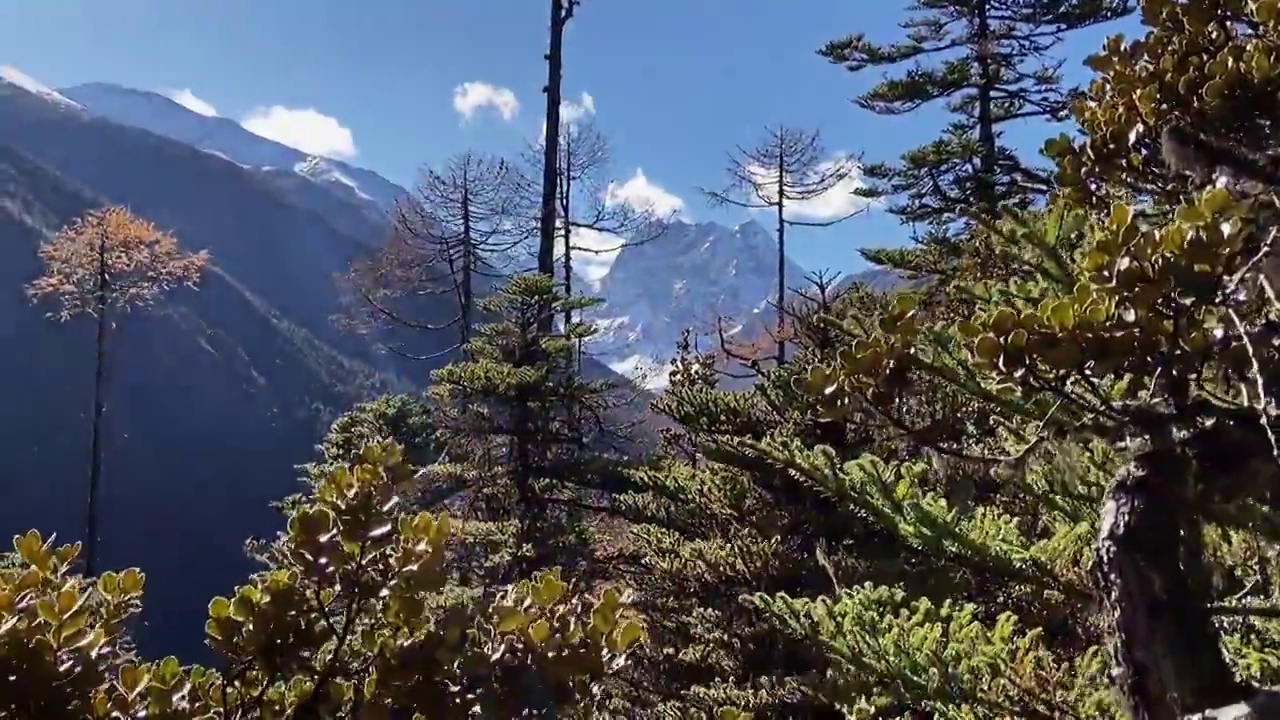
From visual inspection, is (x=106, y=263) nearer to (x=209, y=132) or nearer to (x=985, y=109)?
(x=985, y=109)

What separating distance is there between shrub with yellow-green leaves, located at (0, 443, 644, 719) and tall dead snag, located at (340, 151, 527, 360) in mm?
10035

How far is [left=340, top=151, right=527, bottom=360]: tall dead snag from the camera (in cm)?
1195

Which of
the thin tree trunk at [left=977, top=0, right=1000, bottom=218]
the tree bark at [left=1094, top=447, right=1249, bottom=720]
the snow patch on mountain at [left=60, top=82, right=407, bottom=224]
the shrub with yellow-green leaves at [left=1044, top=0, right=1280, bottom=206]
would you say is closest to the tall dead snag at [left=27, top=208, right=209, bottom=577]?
the thin tree trunk at [left=977, top=0, right=1000, bottom=218]

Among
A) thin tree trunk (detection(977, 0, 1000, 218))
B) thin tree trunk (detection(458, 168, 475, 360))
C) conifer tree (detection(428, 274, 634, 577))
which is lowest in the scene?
conifer tree (detection(428, 274, 634, 577))

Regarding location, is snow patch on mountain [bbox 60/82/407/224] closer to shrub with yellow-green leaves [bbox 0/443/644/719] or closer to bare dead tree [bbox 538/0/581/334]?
bare dead tree [bbox 538/0/581/334]

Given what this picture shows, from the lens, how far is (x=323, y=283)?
6062 centimetres

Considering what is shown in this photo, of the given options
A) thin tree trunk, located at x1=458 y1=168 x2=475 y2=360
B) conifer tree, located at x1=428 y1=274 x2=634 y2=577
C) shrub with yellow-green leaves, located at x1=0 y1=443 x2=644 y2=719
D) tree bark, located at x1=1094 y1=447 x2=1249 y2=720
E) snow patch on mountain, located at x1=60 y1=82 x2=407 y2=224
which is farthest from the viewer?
snow patch on mountain, located at x1=60 y1=82 x2=407 y2=224

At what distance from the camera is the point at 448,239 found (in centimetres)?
1199

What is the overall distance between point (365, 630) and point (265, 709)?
219 mm

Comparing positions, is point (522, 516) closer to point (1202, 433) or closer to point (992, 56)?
point (1202, 433)

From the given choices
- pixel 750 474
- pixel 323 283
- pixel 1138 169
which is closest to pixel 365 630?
pixel 1138 169

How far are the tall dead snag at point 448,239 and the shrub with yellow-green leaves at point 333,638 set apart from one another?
1003 centimetres

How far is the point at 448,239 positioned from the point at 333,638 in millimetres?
10729

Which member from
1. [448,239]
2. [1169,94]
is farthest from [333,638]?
[448,239]
